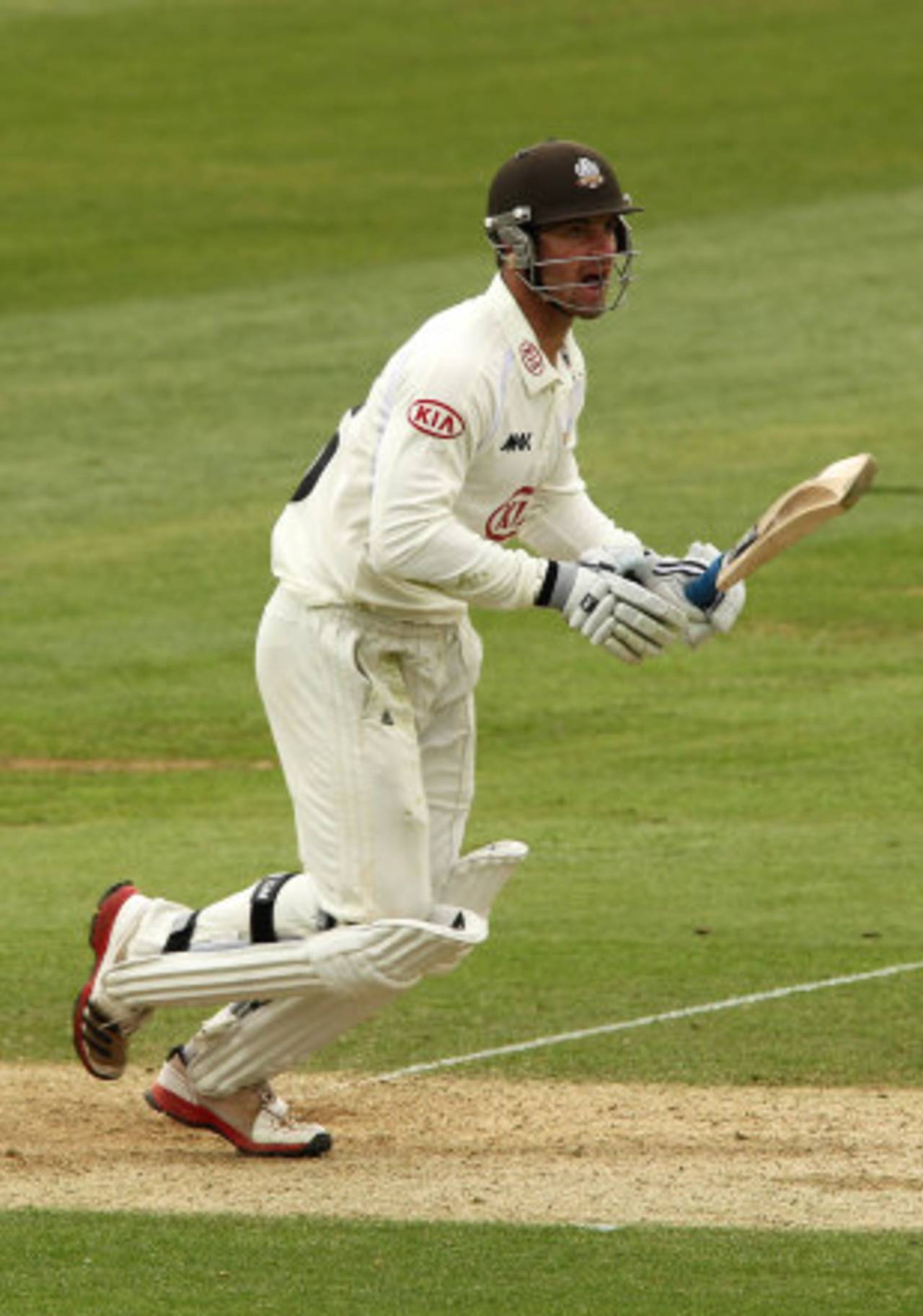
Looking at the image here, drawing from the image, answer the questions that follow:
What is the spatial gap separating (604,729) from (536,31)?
25.5 meters

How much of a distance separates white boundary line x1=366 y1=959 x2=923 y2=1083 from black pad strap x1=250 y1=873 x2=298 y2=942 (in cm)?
118

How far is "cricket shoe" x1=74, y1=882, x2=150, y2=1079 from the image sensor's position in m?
7.97

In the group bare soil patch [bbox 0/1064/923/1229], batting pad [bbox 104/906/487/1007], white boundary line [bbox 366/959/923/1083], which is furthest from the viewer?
white boundary line [bbox 366/959/923/1083]

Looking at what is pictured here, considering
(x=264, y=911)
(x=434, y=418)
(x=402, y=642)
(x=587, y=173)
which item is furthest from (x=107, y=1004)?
(x=587, y=173)

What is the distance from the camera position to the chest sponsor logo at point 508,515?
7.80 m

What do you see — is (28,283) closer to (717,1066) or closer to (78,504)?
(78,504)

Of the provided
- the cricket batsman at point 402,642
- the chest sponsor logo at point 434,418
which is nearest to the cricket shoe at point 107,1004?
the cricket batsman at point 402,642

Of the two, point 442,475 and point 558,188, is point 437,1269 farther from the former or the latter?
point 558,188

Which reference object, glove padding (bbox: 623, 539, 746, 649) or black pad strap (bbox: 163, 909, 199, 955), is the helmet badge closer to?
glove padding (bbox: 623, 539, 746, 649)

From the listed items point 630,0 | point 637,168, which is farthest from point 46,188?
point 630,0

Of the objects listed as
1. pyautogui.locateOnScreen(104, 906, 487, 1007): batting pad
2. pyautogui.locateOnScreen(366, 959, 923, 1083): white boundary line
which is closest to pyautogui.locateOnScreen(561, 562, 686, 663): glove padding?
pyautogui.locateOnScreen(104, 906, 487, 1007): batting pad

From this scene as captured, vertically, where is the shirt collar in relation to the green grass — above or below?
above

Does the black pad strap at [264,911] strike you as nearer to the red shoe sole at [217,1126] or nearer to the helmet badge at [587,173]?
the red shoe sole at [217,1126]

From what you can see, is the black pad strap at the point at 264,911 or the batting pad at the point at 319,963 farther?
the black pad strap at the point at 264,911
